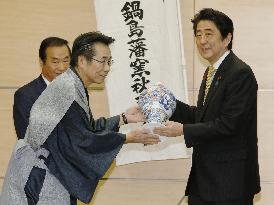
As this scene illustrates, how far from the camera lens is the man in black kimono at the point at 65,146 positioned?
7.72 ft

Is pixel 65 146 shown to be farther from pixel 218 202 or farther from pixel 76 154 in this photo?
pixel 218 202

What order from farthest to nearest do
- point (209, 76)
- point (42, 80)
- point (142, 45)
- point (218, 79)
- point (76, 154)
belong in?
point (142, 45)
point (42, 80)
point (209, 76)
point (218, 79)
point (76, 154)

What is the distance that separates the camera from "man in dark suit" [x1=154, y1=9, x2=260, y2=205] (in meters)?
2.50

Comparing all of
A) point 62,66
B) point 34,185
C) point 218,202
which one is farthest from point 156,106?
point 62,66

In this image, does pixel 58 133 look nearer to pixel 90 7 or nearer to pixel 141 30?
pixel 141 30

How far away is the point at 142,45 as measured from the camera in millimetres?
3367

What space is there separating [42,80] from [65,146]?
0.85 m

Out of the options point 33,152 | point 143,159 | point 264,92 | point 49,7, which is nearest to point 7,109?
point 49,7

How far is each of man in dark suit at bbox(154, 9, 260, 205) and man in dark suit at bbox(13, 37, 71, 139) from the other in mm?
811

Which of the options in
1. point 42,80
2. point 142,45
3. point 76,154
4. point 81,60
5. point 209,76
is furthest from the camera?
point 142,45

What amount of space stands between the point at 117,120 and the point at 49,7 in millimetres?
1265

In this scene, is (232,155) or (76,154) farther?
(232,155)

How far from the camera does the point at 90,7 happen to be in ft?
12.2

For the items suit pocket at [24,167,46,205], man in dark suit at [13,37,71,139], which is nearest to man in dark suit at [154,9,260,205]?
suit pocket at [24,167,46,205]
